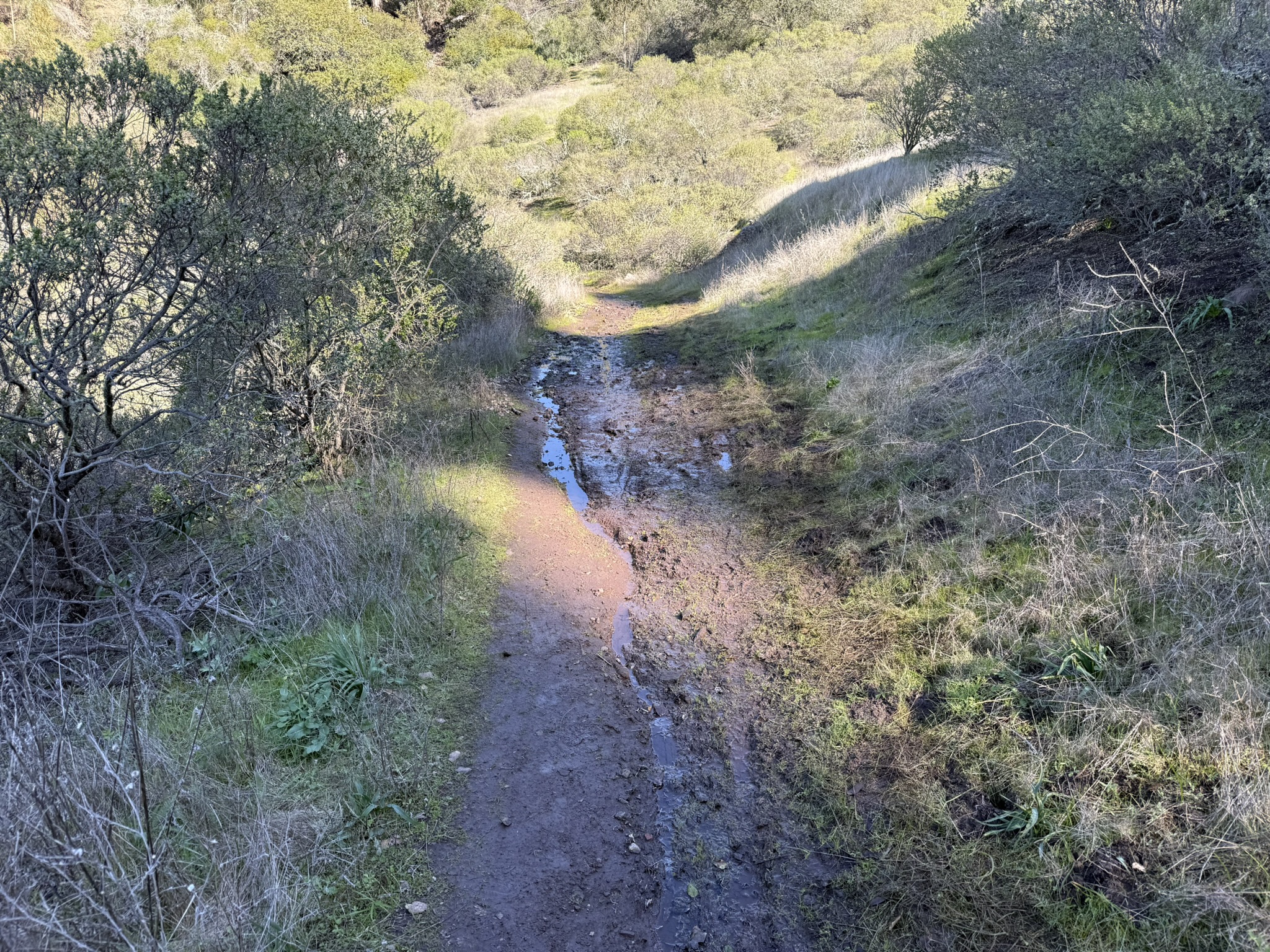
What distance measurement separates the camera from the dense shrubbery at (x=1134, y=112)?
559cm

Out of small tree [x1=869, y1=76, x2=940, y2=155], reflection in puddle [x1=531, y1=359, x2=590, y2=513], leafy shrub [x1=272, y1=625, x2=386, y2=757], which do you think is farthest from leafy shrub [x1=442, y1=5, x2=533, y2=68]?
leafy shrub [x1=272, y1=625, x2=386, y2=757]

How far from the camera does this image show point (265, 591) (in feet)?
14.9

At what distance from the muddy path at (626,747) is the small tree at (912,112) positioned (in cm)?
1039

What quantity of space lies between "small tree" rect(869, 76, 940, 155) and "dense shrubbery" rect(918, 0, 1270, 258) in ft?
14.1

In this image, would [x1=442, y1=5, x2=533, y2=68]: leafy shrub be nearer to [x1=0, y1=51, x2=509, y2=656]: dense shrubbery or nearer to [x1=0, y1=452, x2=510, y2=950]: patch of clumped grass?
[x1=0, y1=51, x2=509, y2=656]: dense shrubbery

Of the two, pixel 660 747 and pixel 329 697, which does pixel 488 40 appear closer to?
pixel 329 697

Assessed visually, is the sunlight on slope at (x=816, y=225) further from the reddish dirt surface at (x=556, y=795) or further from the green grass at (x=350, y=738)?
the green grass at (x=350, y=738)

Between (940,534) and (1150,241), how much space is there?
367 cm

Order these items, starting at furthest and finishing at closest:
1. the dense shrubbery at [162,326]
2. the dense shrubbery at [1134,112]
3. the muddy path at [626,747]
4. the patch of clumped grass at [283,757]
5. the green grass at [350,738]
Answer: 1. the dense shrubbery at [1134,112]
2. the dense shrubbery at [162,326]
3. the muddy path at [626,747]
4. the green grass at [350,738]
5. the patch of clumped grass at [283,757]

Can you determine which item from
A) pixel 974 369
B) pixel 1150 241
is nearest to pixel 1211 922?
pixel 974 369

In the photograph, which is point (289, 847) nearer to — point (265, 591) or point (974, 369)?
point (265, 591)

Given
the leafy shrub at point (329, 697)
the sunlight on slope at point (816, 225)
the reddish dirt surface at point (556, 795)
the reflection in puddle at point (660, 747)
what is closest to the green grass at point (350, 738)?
the leafy shrub at point (329, 697)

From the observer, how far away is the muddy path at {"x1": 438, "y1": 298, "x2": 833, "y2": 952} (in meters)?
3.08

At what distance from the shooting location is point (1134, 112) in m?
6.07
